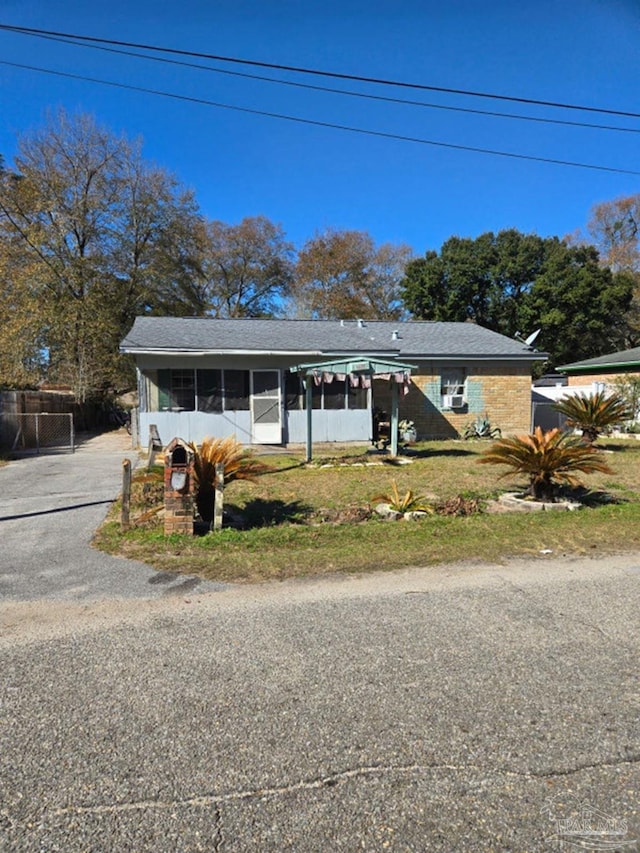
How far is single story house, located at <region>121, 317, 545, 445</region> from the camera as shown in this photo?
49.2 ft

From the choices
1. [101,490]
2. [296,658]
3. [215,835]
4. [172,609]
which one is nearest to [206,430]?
[101,490]

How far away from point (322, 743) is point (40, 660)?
189 centimetres

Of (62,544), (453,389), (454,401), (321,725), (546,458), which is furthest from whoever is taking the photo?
(453,389)

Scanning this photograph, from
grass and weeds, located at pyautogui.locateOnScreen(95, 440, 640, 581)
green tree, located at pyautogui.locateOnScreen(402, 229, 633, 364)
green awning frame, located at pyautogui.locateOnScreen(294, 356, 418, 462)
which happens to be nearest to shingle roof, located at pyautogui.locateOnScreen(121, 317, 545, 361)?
green awning frame, located at pyautogui.locateOnScreen(294, 356, 418, 462)

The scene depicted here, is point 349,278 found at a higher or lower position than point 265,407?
higher

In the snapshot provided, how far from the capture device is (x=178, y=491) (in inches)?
241

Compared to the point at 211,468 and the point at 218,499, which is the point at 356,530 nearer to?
the point at 218,499

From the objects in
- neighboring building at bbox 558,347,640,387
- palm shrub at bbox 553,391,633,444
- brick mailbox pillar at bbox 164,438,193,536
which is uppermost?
neighboring building at bbox 558,347,640,387

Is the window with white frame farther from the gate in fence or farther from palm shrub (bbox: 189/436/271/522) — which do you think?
palm shrub (bbox: 189/436/271/522)

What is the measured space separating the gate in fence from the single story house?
3.02 meters

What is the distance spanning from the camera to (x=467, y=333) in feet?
69.8

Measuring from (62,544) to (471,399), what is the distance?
1538 centimetres

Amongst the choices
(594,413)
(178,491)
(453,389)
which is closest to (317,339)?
(453,389)

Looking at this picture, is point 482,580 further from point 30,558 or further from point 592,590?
point 30,558
